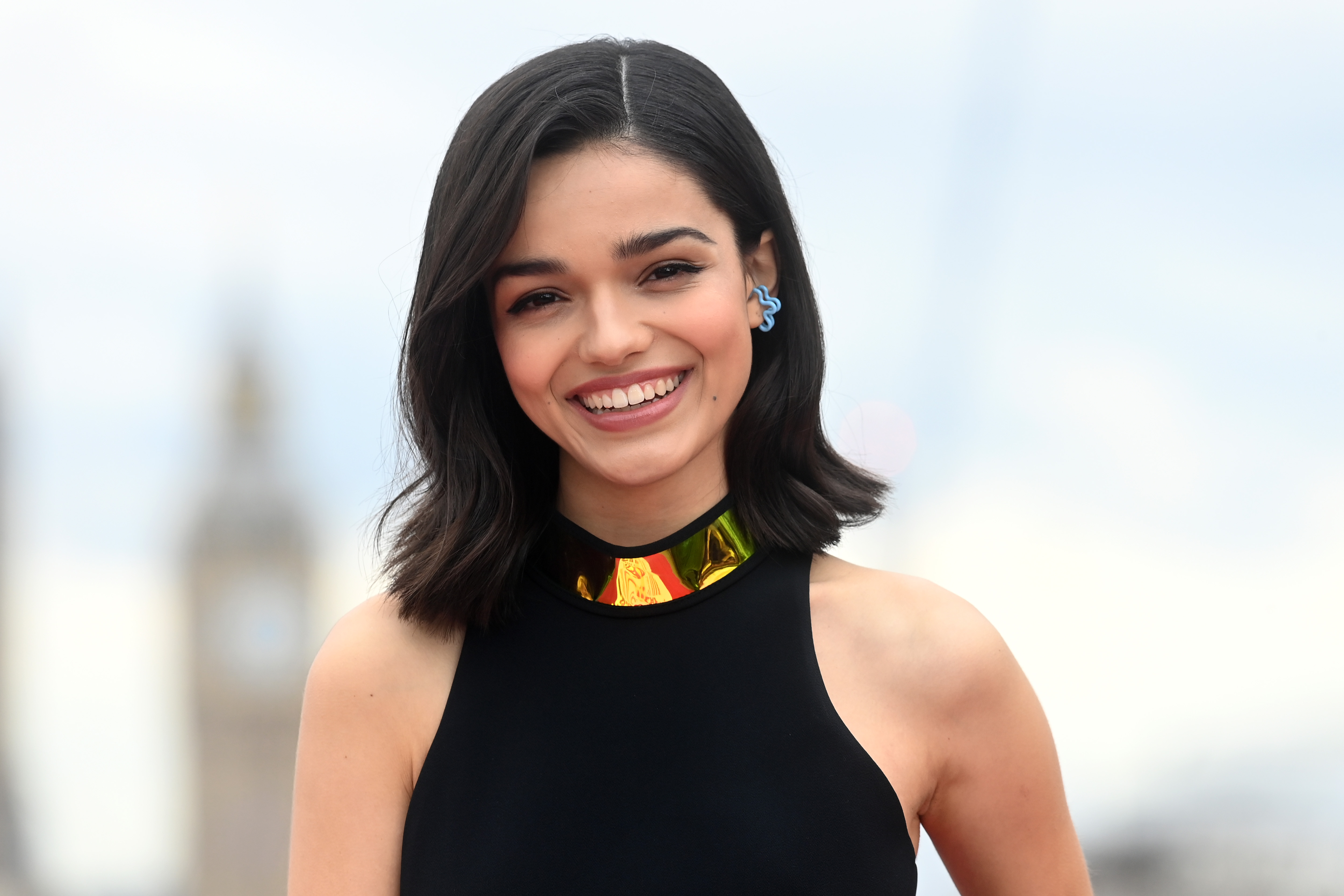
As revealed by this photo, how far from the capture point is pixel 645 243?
1793 mm

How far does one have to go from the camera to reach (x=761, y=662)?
1.94 meters

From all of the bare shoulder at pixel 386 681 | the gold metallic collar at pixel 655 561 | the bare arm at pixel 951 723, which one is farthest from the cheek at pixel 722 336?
the bare shoulder at pixel 386 681

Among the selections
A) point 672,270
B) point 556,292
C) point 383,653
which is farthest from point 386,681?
point 672,270

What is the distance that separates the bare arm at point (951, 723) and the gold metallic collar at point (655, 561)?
149mm

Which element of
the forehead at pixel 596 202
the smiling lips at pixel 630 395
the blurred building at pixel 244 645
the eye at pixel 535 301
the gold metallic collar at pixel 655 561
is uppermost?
the forehead at pixel 596 202

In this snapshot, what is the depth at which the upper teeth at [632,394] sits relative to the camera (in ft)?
6.00

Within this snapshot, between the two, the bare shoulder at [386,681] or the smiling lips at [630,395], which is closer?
the smiling lips at [630,395]

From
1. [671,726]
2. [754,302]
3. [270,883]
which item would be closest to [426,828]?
[671,726]

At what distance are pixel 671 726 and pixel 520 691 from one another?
22cm

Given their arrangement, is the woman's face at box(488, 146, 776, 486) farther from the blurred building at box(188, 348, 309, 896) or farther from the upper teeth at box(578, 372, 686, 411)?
the blurred building at box(188, 348, 309, 896)

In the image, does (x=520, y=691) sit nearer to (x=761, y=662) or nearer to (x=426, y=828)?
(x=426, y=828)

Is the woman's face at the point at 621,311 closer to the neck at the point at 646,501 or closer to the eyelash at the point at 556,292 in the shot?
the eyelash at the point at 556,292

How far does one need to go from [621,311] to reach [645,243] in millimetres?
94

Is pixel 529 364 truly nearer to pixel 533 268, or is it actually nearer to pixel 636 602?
pixel 533 268
